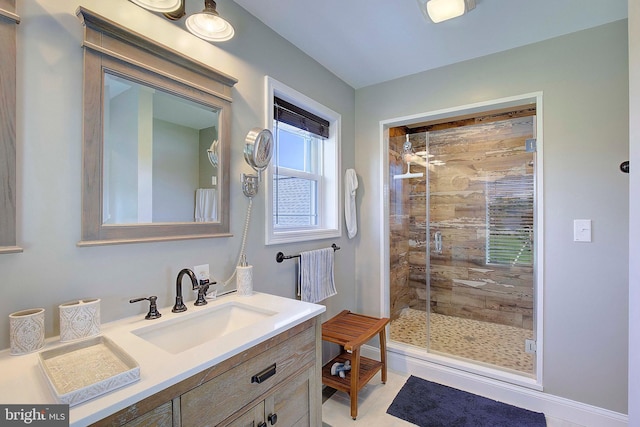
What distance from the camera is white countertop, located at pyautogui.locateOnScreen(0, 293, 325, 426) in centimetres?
65

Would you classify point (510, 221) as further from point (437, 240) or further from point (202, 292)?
point (202, 292)

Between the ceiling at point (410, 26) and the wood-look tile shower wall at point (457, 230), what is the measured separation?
85cm

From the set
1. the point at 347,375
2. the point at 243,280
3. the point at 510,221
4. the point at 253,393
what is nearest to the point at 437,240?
the point at 510,221

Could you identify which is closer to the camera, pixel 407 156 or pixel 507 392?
pixel 507 392

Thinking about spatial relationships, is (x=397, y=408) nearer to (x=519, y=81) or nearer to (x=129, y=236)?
(x=129, y=236)

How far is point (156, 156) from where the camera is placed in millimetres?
1256

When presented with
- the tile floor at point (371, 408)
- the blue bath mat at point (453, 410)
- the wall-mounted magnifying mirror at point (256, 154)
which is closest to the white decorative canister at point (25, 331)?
the wall-mounted magnifying mirror at point (256, 154)

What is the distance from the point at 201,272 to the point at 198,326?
10.3 inches

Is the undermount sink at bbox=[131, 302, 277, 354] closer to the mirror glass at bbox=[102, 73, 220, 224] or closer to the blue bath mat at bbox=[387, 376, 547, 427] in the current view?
the mirror glass at bbox=[102, 73, 220, 224]

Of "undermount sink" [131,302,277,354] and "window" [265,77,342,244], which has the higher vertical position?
"window" [265,77,342,244]

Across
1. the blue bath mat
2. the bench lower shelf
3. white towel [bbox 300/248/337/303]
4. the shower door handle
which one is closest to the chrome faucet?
white towel [bbox 300/248/337/303]

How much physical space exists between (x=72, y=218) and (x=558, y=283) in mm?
2633

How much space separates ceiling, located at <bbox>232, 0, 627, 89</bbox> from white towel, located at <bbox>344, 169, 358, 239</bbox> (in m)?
0.89

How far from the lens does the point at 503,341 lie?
2830 millimetres
